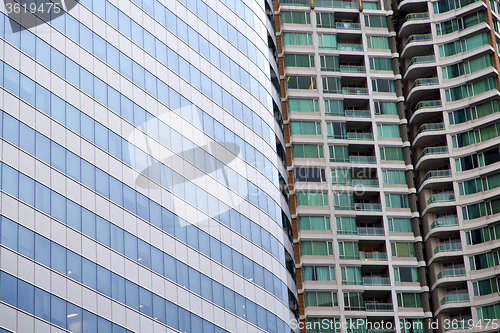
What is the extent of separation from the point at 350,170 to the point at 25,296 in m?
55.7

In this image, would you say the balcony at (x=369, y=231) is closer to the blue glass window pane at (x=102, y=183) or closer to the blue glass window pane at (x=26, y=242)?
the blue glass window pane at (x=102, y=183)

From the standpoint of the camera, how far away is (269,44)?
266 ft

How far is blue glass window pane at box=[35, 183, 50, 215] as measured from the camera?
51469 mm

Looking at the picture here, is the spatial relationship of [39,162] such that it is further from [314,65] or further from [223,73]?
[314,65]

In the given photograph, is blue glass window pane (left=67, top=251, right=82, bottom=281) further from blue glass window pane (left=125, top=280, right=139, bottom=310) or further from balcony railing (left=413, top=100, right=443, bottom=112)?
balcony railing (left=413, top=100, right=443, bottom=112)

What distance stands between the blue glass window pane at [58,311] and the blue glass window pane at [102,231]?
5931 mm

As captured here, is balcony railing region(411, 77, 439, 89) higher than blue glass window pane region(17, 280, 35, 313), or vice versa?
balcony railing region(411, 77, 439, 89)

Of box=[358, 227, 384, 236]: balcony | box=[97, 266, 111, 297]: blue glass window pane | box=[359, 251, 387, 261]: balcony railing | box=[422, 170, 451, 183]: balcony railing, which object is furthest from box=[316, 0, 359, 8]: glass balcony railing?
box=[97, 266, 111, 297]: blue glass window pane

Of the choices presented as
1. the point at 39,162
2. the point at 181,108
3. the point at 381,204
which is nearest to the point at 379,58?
the point at 381,204

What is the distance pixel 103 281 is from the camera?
178 feet

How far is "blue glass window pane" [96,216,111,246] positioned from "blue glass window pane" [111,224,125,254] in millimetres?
466

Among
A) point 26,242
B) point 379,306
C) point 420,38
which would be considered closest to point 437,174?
point 379,306

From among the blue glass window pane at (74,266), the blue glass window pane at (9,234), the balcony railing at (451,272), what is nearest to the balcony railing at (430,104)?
the balcony railing at (451,272)

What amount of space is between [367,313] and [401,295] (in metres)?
5.39
